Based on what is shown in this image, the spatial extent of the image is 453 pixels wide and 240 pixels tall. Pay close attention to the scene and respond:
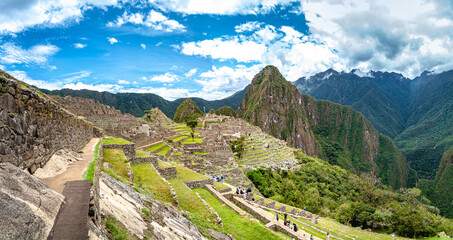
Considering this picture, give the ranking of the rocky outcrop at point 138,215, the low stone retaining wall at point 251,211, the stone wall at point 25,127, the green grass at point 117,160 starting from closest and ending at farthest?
the stone wall at point 25,127, the rocky outcrop at point 138,215, the green grass at point 117,160, the low stone retaining wall at point 251,211

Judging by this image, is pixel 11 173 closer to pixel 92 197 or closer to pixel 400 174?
pixel 92 197

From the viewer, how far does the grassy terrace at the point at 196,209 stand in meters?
11.7

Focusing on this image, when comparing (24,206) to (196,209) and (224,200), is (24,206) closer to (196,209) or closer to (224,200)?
(196,209)

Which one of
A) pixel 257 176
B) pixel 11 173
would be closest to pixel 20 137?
pixel 11 173

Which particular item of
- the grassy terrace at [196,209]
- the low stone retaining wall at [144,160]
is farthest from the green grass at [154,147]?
the grassy terrace at [196,209]

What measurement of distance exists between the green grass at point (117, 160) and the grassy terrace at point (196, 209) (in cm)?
385

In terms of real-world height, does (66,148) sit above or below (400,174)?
above

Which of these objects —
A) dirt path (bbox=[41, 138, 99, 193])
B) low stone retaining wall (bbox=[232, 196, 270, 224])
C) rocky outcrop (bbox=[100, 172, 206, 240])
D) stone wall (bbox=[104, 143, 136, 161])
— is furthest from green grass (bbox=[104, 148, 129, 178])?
low stone retaining wall (bbox=[232, 196, 270, 224])

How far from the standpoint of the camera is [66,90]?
6363 inches

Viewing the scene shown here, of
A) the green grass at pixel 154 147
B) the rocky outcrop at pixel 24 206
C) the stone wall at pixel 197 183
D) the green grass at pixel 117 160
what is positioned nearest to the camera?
the rocky outcrop at pixel 24 206

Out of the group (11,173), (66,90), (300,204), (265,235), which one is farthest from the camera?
(66,90)

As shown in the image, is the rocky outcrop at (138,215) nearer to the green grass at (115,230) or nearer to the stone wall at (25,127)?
the green grass at (115,230)

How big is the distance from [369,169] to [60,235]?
233329 millimetres

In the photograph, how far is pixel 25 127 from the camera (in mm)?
5391
